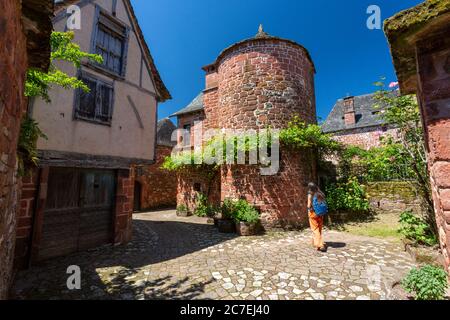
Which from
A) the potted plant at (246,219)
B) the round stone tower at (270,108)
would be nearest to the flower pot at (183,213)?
the round stone tower at (270,108)

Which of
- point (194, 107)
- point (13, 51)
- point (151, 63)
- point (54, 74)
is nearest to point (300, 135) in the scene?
point (151, 63)

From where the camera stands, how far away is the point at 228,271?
14.2 ft

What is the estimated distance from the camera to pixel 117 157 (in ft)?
20.1

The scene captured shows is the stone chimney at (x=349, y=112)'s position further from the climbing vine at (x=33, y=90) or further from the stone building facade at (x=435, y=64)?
the climbing vine at (x=33, y=90)

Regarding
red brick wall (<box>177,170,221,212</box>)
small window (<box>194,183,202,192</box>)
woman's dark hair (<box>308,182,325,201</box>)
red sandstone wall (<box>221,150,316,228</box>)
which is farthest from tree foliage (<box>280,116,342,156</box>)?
small window (<box>194,183,202,192</box>)

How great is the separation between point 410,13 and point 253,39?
8055 mm

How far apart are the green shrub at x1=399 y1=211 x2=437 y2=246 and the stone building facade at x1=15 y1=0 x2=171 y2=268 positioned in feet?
23.4

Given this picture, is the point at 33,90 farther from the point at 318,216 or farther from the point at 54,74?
the point at 318,216

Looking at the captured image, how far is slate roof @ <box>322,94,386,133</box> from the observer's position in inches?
775

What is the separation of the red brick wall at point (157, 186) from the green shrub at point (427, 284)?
13934 millimetres

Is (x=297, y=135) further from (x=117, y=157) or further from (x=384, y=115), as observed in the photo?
(x=117, y=157)

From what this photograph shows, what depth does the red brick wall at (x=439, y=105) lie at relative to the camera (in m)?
1.81

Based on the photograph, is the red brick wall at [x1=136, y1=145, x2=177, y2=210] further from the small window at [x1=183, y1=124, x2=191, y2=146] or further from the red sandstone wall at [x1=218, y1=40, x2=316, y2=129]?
the red sandstone wall at [x1=218, y1=40, x2=316, y2=129]
